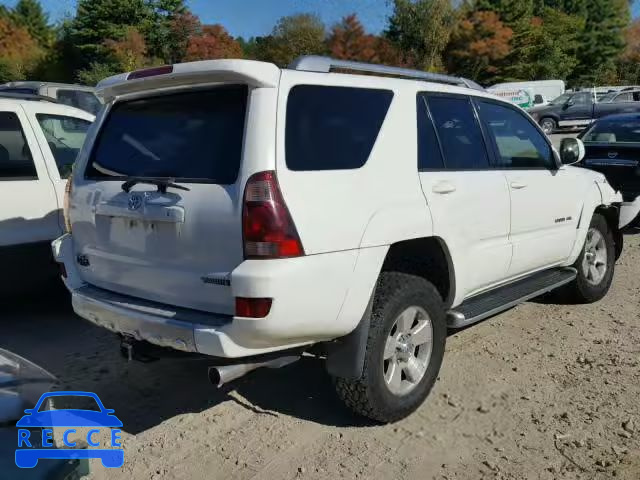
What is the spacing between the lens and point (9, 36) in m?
53.2

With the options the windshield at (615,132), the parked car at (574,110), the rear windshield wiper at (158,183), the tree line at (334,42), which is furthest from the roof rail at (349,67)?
the tree line at (334,42)

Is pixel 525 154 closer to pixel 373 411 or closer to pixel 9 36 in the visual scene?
pixel 373 411

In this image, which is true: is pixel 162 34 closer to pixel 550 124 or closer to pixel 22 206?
pixel 550 124

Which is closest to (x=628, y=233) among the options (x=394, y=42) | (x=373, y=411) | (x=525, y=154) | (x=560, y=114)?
(x=525, y=154)

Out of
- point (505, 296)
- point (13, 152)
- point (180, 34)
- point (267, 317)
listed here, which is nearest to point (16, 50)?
point (180, 34)

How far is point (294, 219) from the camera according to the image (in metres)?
2.77

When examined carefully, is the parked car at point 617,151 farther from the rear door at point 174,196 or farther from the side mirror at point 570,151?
the rear door at point 174,196

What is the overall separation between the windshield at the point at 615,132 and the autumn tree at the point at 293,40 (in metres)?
34.7

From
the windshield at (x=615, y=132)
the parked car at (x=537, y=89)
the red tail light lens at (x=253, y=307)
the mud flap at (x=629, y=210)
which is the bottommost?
the mud flap at (x=629, y=210)

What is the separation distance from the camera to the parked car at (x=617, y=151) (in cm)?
775

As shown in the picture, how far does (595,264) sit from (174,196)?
4245 millimetres

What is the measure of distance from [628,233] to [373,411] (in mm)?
6640

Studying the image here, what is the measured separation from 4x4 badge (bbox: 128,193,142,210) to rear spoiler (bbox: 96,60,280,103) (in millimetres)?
626

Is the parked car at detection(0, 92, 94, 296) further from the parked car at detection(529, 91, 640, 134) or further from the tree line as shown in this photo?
the tree line
